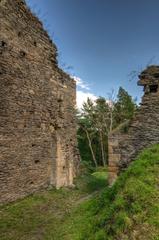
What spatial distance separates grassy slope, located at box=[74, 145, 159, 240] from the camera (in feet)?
11.2

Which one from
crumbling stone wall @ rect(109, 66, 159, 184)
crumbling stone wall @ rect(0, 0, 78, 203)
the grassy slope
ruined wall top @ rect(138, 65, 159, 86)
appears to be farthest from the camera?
crumbling stone wall @ rect(0, 0, 78, 203)

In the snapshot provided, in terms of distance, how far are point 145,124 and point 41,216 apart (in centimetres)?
351

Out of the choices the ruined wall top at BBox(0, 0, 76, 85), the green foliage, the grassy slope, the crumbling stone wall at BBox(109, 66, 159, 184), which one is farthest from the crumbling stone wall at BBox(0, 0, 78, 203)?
the green foliage

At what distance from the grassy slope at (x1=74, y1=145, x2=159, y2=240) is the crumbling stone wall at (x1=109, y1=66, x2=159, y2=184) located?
1.66m

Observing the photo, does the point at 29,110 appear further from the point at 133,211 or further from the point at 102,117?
the point at 102,117

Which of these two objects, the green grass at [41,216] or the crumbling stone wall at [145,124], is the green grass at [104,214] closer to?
the green grass at [41,216]

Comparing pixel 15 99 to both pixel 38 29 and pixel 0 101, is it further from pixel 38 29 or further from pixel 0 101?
pixel 38 29

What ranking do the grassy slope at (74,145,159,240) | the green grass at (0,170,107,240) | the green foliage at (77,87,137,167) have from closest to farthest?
the grassy slope at (74,145,159,240) → the green grass at (0,170,107,240) → the green foliage at (77,87,137,167)

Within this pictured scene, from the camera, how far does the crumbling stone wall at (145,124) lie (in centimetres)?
633

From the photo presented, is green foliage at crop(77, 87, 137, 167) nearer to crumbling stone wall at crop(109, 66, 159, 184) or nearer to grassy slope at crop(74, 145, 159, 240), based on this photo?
crumbling stone wall at crop(109, 66, 159, 184)

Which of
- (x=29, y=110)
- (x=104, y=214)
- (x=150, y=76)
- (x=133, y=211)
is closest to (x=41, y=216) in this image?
(x=104, y=214)

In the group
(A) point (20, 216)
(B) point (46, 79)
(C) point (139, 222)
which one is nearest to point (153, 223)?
(C) point (139, 222)

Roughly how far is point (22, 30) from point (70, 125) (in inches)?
173

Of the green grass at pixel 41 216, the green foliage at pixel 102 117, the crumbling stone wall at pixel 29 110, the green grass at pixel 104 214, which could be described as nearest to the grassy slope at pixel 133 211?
the green grass at pixel 104 214
